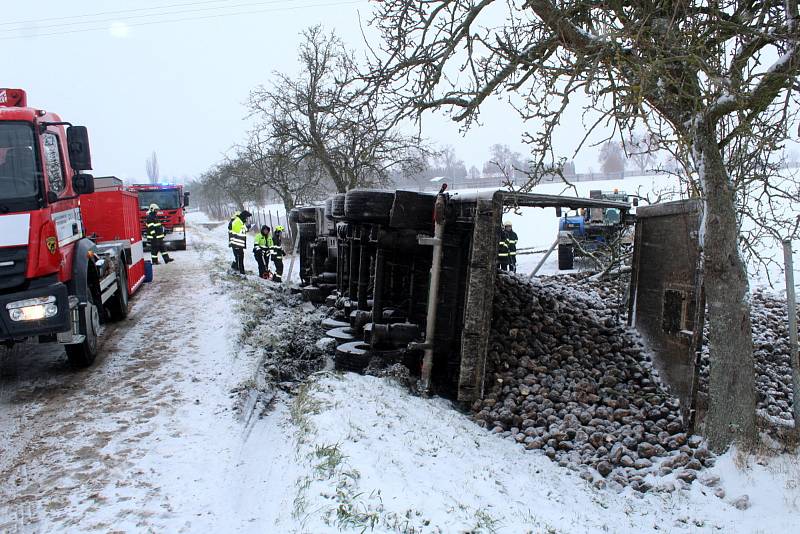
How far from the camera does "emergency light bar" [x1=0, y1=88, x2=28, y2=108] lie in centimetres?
654

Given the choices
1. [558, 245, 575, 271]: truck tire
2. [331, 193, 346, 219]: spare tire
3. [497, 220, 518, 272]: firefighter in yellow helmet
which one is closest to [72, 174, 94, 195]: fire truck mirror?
[331, 193, 346, 219]: spare tire

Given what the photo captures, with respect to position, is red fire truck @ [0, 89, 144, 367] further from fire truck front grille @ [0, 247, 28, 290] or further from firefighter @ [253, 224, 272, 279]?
firefighter @ [253, 224, 272, 279]

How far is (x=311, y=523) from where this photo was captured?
343 cm

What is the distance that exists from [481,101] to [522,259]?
14034 mm

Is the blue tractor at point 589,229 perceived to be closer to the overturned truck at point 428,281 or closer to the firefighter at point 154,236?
the overturned truck at point 428,281

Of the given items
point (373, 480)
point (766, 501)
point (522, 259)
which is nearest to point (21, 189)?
point (373, 480)

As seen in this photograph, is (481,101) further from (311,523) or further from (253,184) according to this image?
(253,184)

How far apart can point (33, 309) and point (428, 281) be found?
4381mm

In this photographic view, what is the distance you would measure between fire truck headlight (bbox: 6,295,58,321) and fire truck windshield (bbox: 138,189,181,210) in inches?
779

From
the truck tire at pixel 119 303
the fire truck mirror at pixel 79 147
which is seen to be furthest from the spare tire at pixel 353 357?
the truck tire at pixel 119 303

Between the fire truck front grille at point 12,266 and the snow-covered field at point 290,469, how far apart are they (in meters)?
1.24

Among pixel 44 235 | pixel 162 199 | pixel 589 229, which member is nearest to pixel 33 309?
pixel 44 235

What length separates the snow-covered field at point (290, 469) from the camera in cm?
372

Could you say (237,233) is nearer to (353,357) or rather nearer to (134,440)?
(353,357)
